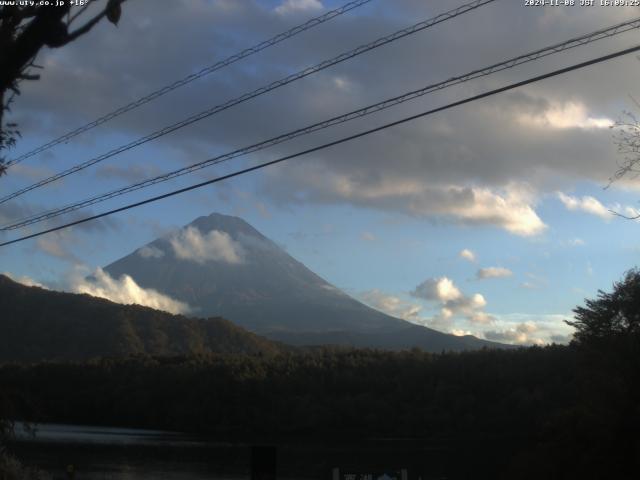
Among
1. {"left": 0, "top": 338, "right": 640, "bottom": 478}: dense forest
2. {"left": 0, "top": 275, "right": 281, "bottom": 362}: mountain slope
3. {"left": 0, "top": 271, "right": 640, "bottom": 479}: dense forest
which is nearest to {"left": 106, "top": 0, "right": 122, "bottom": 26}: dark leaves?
{"left": 0, "top": 271, "right": 640, "bottom": 479}: dense forest

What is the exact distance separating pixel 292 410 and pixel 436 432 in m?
16.7

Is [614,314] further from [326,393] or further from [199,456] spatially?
[326,393]

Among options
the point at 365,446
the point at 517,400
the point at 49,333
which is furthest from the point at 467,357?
the point at 49,333

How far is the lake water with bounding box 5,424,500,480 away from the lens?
38875 mm

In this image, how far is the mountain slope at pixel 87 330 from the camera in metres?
95.2

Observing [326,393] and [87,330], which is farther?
[87,330]

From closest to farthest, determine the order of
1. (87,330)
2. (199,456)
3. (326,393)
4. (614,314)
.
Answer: (614,314) < (199,456) < (326,393) < (87,330)

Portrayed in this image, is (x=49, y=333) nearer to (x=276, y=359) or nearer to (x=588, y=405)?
(x=276, y=359)

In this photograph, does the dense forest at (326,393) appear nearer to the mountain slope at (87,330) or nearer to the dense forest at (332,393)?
the dense forest at (332,393)

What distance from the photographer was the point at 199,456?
52.7 meters

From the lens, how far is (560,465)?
2348 cm

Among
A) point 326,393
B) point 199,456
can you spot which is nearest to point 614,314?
point 199,456

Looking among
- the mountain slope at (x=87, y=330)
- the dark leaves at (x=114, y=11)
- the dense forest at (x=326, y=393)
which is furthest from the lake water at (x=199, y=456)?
the mountain slope at (x=87, y=330)

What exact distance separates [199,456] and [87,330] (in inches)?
2174
